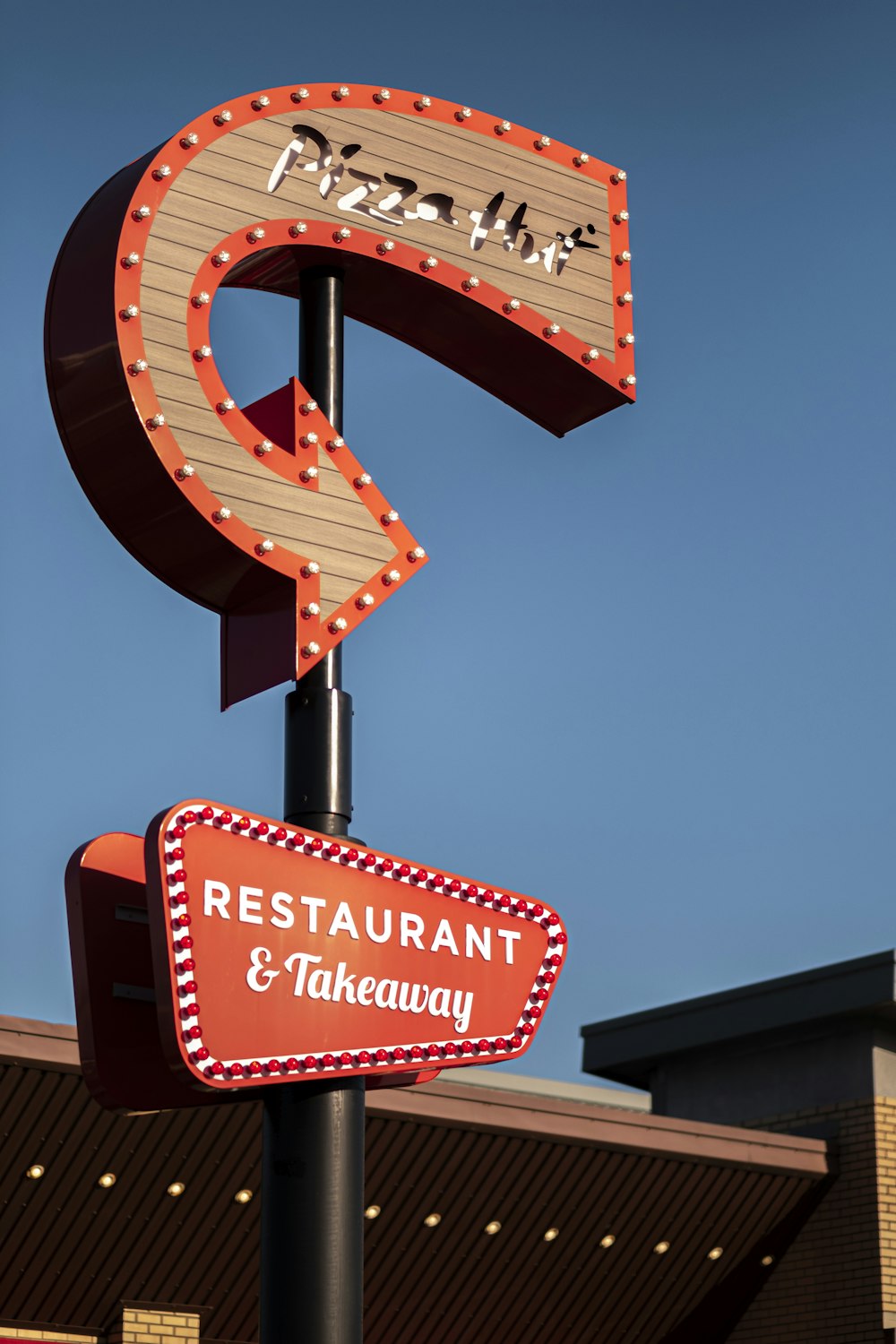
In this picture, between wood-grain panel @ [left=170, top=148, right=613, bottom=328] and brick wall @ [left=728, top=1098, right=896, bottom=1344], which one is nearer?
wood-grain panel @ [left=170, top=148, right=613, bottom=328]

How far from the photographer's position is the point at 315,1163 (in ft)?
22.4

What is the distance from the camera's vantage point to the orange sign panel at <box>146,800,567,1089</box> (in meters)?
6.50

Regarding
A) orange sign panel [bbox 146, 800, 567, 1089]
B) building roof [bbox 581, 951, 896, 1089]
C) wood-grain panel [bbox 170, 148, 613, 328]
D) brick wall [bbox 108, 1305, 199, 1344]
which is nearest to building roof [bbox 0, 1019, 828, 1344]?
brick wall [bbox 108, 1305, 199, 1344]

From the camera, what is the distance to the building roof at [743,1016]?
18.8 metres

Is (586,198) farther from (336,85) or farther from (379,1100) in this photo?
(379,1100)

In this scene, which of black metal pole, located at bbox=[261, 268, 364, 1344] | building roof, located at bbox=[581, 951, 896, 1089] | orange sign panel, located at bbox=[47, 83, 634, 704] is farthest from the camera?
building roof, located at bbox=[581, 951, 896, 1089]

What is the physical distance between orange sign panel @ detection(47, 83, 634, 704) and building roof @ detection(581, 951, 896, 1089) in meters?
11.3

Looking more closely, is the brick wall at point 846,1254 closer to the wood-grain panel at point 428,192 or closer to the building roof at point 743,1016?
the building roof at point 743,1016

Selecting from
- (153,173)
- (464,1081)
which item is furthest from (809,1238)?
(153,173)

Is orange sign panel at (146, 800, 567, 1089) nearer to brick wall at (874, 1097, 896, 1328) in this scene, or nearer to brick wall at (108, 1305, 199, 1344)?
brick wall at (108, 1305, 199, 1344)

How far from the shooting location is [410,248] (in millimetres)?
8258

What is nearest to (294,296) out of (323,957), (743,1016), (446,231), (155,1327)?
(446,231)

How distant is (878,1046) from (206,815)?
1402cm

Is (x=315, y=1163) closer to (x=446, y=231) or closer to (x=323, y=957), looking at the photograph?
(x=323, y=957)
